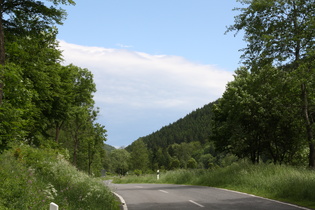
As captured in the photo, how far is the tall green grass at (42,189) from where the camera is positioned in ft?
27.5

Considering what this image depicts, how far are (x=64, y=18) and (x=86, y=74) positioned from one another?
31011mm

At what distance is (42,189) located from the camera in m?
10.2

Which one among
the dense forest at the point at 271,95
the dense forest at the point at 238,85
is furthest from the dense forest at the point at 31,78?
the dense forest at the point at 271,95

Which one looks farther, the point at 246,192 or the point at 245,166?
the point at 245,166

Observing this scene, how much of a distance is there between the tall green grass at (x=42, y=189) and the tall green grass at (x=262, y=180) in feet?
24.2

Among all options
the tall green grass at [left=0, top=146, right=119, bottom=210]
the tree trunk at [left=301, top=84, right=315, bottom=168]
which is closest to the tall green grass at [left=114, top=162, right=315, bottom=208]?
the tree trunk at [left=301, top=84, right=315, bottom=168]

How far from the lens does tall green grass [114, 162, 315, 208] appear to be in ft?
45.2

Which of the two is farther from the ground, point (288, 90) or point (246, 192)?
point (288, 90)

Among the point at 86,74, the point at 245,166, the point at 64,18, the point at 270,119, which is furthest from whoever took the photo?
the point at 86,74

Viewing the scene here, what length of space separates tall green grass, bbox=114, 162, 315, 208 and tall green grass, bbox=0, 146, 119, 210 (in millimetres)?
7378

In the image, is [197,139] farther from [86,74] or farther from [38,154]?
[38,154]

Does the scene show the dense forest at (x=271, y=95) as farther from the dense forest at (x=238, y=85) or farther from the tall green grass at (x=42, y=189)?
the tall green grass at (x=42, y=189)

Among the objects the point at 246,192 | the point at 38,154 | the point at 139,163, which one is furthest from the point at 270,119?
the point at 139,163

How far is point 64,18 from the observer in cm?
1323
